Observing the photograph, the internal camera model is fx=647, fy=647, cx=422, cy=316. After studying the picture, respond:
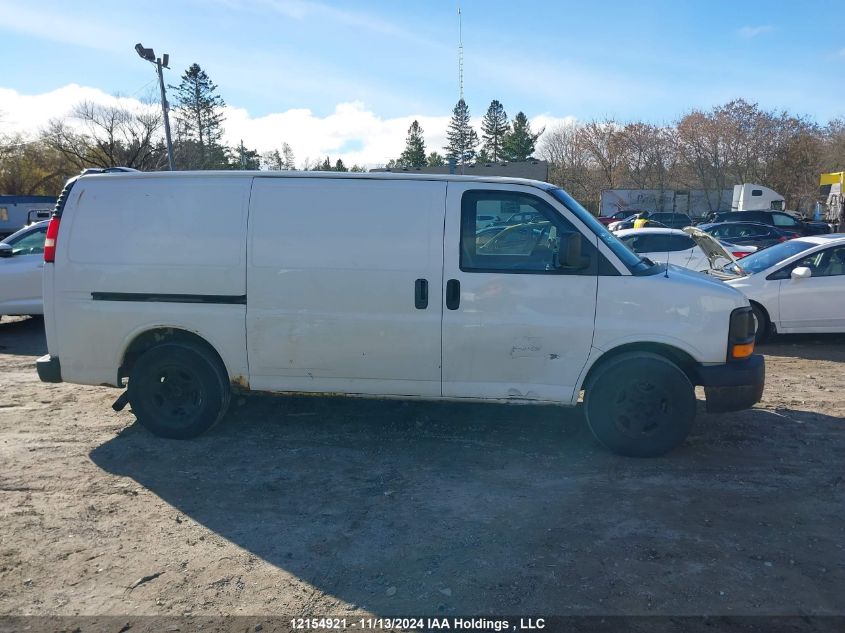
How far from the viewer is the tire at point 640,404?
4957 mm

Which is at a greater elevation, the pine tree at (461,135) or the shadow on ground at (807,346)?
the pine tree at (461,135)

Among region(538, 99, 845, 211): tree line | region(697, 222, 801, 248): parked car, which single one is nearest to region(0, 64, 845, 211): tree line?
region(538, 99, 845, 211): tree line

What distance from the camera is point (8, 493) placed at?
4.55 m

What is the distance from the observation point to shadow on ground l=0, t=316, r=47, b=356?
9500mm

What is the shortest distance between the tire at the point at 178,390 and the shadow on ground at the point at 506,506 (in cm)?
17

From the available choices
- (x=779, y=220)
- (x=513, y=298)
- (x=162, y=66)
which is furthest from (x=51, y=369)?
(x=779, y=220)

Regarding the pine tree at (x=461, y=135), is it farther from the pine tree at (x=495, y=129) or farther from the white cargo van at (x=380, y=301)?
the white cargo van at (x=380, y=301)

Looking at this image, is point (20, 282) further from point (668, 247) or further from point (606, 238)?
point (668, 247)

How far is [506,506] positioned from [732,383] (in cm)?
207

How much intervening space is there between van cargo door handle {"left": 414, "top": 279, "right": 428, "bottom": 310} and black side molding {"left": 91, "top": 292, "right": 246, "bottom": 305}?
1.41m

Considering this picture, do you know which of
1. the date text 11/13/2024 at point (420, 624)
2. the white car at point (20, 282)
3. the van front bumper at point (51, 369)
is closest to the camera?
the date text 11/13/2024 at point (420, 624)

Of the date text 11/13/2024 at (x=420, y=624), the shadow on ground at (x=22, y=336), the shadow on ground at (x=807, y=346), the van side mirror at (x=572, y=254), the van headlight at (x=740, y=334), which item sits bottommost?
the date text 11/13/2024 at (x=420, y=624)

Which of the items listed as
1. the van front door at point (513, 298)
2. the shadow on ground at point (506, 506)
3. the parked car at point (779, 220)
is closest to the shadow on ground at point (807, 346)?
the shadow on ground at point (506, 506)

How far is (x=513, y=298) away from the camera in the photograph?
499 centimetres
